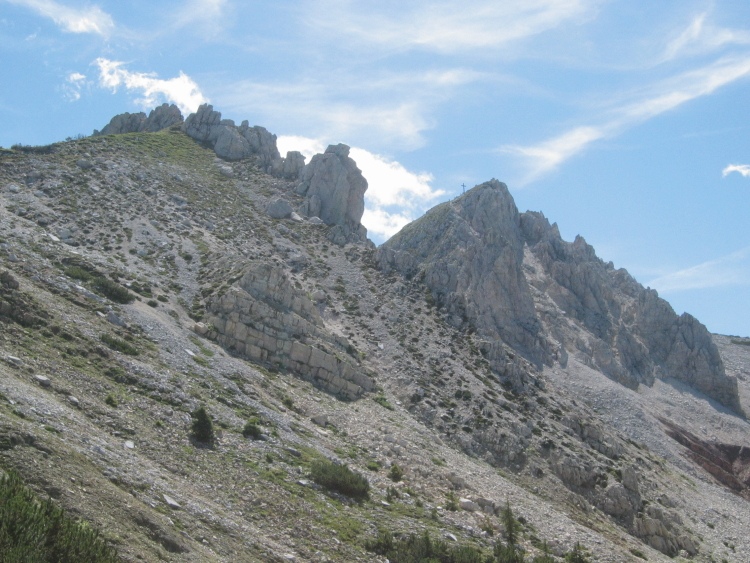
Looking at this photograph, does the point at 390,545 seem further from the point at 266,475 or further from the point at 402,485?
the point at 402,485

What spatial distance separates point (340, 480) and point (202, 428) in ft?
23.4

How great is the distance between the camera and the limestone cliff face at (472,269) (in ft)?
247

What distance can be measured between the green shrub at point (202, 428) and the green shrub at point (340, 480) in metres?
5.35

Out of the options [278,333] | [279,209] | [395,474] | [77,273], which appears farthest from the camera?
[279,209]

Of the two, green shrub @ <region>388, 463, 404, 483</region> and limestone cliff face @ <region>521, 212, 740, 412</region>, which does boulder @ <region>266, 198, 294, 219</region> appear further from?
green shrub @ <region>388, 463, 404, 483</region>

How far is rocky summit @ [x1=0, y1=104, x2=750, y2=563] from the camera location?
27.5 m

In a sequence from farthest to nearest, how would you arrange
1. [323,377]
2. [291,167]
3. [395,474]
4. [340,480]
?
[291,167], [323,377], [395,474], [340,480]

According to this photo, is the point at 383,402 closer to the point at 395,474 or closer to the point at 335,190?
the point at 395,474

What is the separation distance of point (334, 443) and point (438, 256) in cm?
4709

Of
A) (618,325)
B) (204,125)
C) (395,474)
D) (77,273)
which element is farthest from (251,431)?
(204,125)

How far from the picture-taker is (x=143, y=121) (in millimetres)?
120500

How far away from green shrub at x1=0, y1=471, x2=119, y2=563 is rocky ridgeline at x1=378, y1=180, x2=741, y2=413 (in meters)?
51.4

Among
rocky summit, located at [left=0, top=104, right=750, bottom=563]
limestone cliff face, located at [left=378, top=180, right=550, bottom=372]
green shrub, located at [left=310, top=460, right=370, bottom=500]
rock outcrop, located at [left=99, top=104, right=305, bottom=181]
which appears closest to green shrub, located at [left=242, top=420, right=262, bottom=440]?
rocky summit, located at [left=0, top=104, right=750, bottom=563]

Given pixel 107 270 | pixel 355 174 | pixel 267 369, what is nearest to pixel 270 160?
pixel 355 174
